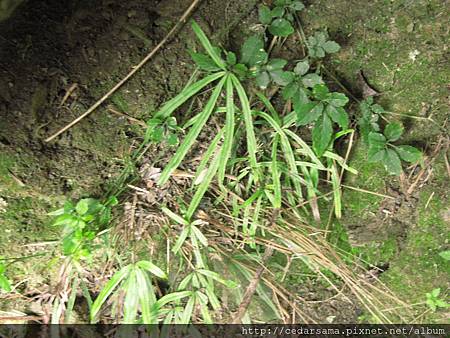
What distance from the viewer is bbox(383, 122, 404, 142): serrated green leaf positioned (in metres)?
1.24

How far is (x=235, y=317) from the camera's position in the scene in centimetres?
136

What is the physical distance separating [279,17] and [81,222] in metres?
0.82

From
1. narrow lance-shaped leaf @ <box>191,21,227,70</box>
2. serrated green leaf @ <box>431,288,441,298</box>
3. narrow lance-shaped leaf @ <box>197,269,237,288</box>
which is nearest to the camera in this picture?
narrow lance-shaped leaf @ <box>191,21,227,70</box>

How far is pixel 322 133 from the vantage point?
3.95 feet

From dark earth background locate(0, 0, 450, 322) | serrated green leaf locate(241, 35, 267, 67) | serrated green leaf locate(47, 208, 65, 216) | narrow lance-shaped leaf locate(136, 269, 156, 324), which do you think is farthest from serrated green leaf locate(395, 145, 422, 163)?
serrated green leaf locate(47, 208, 65, 216)

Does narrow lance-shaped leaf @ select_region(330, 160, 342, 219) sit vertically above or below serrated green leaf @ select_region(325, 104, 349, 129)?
below

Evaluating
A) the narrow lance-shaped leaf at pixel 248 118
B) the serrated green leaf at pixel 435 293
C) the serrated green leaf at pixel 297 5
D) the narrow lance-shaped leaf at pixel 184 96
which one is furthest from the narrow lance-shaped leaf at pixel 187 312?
the serrated green leaf at pixel 297 5

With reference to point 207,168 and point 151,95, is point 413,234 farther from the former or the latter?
point 151,95

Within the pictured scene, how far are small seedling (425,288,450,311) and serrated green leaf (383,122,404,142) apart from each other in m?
0.54

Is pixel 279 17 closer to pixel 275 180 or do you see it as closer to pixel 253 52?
pixel 253 52

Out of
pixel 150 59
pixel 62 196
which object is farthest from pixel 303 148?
pixel 62 196

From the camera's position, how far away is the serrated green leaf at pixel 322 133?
3.94 ft

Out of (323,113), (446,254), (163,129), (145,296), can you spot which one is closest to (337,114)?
(323,113)

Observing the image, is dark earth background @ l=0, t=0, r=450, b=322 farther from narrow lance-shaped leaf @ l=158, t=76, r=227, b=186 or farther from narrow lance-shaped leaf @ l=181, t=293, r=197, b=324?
narrow lance-shaped leaf @ l=181, t=293, r=197, b=324
